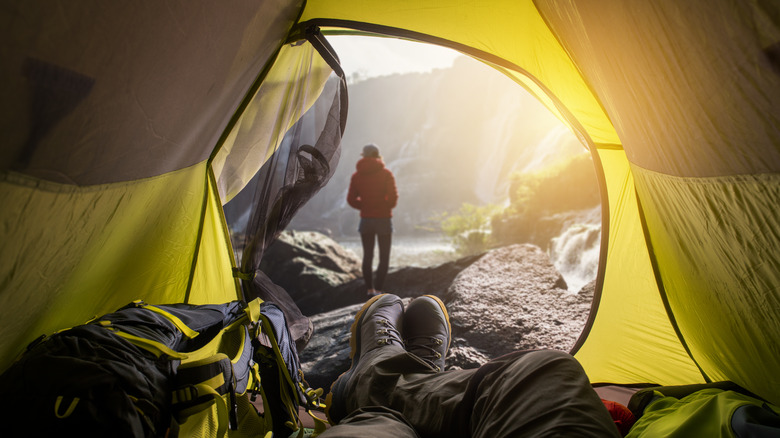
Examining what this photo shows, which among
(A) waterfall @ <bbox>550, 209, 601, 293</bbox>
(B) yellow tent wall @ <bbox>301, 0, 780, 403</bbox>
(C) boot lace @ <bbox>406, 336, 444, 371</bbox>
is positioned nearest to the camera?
(B) yellow tent wall @ <bbox>301, 0, 780, 403</bbox>

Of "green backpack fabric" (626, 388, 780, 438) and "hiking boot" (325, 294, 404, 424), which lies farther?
"hiking boot" (325, 294, 404, 424)

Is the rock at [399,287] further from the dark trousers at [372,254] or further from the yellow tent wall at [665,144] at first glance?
the yellow tent wall at [665,144]

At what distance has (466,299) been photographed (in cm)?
274

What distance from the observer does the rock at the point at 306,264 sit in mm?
4140

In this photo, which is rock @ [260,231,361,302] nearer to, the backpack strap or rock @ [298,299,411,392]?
rock @ [298,299,411,392]

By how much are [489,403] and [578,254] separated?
525 cm

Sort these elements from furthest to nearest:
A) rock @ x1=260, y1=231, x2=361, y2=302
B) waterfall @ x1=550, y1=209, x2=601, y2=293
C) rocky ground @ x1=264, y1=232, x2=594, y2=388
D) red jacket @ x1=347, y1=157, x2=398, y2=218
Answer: waterfall @ x1=550, y1=209, x2=601, y2=293 → rock @ x1=260, y1=231, x2=361, y2=302 → red jacket @ x1=347, y1=157, x2=398, y2=218 → rocky ground @ x1=264, y1=232, x2=594, y2=388

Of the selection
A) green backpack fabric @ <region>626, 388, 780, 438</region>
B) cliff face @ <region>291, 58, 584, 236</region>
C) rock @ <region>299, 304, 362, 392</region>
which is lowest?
rock @ <region>299, 304, 362, 392</region>

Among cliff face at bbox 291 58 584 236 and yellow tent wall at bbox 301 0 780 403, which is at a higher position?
cliff face at bbox 291 58 584 236

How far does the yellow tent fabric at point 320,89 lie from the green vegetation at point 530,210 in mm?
6353

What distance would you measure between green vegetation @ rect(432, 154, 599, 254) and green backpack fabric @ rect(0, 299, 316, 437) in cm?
695

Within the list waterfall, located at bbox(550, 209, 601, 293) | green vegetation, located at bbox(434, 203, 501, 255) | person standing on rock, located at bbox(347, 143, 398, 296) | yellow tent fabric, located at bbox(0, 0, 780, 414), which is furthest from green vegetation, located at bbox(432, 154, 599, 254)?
yellow tent fabric, located at bbox(0, 0, 780, 414)

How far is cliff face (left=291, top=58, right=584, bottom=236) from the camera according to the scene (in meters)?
28.0

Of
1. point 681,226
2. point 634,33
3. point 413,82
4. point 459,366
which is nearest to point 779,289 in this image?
point 681,226
